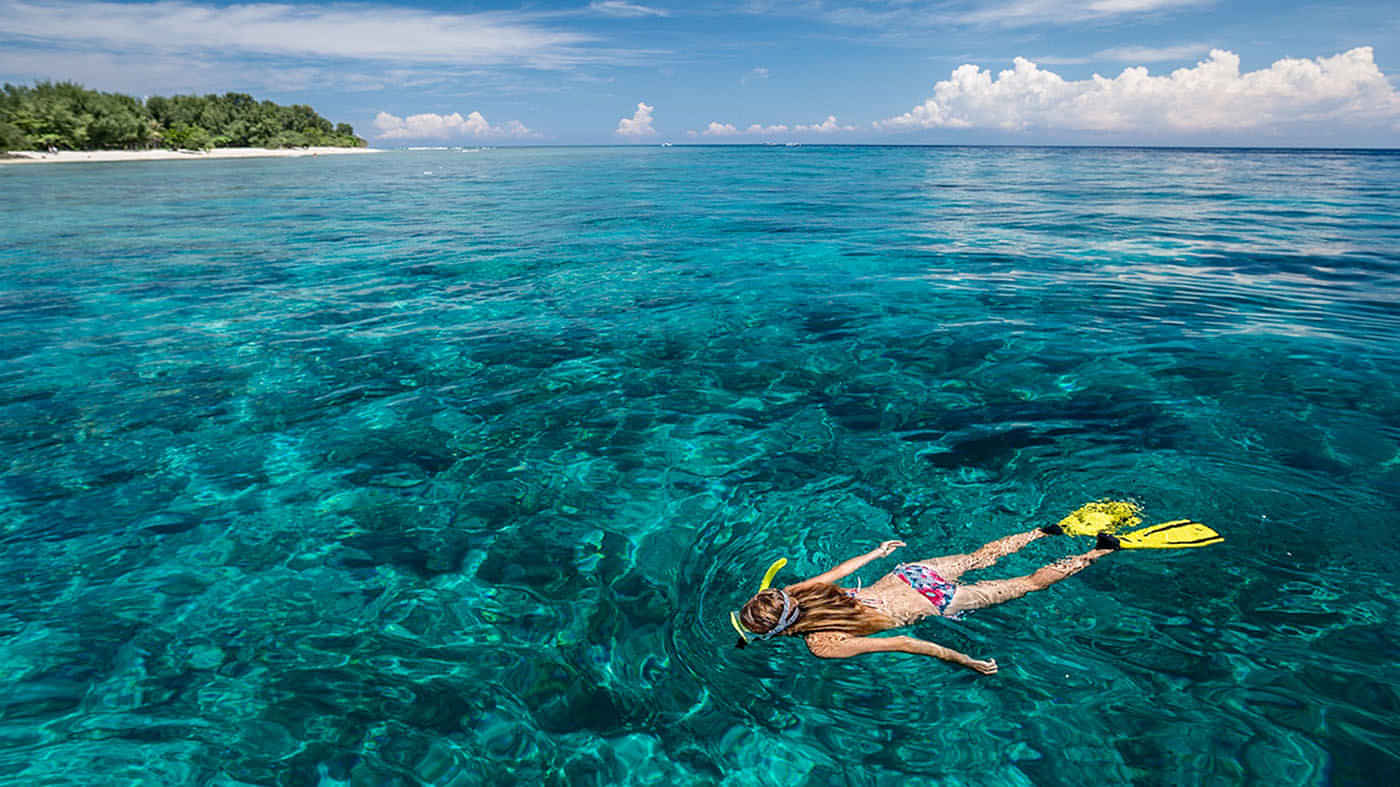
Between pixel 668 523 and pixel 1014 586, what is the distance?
3571 mm

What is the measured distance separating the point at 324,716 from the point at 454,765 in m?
1.19

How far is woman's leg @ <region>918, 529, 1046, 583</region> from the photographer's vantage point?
6.16 metres

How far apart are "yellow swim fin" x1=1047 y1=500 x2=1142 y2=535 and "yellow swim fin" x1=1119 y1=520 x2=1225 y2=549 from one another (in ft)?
0.55

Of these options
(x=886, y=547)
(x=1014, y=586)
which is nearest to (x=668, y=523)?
(x=886, y=547)

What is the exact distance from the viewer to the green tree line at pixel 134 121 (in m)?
99.2

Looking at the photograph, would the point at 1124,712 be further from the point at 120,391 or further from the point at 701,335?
the point at 120,391

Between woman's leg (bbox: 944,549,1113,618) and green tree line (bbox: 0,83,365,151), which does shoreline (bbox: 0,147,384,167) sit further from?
woman's leg (bbox: 944,549,1113,618)

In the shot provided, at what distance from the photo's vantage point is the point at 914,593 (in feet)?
18.6

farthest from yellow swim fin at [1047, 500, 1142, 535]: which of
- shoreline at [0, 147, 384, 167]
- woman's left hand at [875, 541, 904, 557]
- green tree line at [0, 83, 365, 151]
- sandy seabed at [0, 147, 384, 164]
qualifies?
green tree line at [0, 83, 365, 151]

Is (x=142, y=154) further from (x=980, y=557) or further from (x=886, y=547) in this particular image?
(x=980, y=557)

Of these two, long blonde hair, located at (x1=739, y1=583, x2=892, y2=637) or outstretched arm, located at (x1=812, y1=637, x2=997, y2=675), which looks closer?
outstretched arm, located at (x1=812, y1=637, x2=997, y2=675)

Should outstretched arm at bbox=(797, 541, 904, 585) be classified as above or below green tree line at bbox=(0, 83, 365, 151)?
below

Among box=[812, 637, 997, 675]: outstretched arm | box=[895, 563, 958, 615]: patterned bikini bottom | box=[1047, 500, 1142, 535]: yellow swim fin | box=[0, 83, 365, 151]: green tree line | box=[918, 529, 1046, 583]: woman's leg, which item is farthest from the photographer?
box=[0, 83, 365, 151]: green tree line

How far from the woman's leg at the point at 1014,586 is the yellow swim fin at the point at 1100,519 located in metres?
0.33
